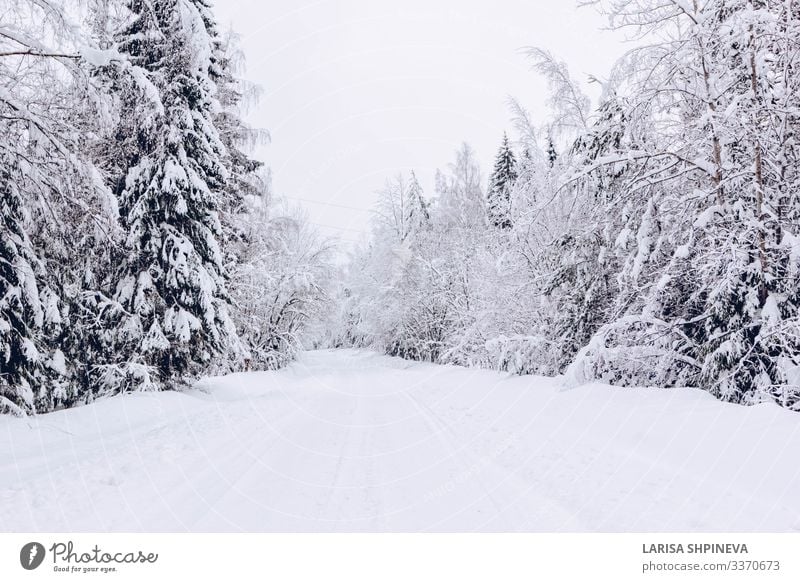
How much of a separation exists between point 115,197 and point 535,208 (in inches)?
282

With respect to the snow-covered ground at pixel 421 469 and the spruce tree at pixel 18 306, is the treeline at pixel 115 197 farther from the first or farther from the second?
the snow-covered ground at pixel 421 469

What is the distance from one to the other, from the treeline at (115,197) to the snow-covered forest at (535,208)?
4 centimetres

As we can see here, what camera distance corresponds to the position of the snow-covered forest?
608 centimetres

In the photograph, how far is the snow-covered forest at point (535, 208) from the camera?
6078mm

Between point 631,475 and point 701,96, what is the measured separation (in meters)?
5.87

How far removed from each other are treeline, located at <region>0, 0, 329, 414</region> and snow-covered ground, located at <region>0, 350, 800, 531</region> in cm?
173

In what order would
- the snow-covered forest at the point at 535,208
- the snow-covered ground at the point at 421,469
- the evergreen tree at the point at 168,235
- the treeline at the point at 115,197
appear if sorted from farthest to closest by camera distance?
the evergreen tree at the point at 168,235
the snow-covered forest at the point at 535,208
the treeline at the point at 115,197
the snow-covered ground at the point at 421,469

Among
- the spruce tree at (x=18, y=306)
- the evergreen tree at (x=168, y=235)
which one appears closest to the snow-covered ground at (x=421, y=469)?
the spruce tree at (x=18, y=306)

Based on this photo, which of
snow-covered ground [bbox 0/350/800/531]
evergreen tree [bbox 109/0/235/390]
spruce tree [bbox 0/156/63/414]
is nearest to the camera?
snow-covered ground [bbox 0/350/800/531]
